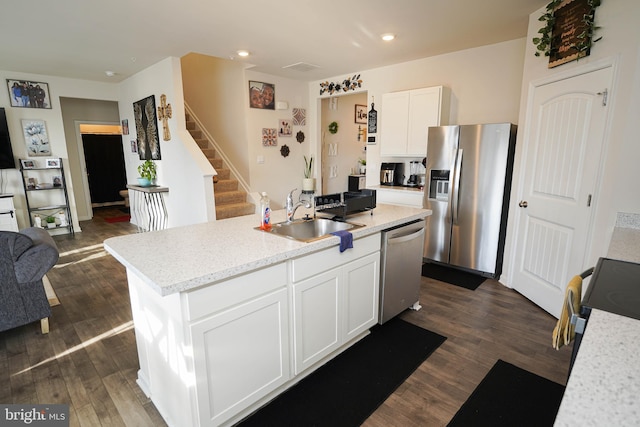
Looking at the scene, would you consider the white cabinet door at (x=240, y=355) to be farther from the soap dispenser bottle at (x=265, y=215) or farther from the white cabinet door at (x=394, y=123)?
the white cabinet door at (x=394, y=123)

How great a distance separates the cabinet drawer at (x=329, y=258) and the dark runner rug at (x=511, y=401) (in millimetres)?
1049

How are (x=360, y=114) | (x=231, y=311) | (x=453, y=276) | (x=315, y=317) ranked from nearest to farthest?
(x=231, y=311) → (x=315, y=317) → (x=453, y=276) → (x=360, y=114)

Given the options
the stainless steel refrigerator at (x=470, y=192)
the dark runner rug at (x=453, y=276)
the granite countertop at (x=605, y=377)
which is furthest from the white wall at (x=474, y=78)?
the granite countertop at (x=605, y=377)

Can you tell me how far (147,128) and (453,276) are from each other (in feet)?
16.7

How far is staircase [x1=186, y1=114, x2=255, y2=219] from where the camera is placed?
4.80 meters

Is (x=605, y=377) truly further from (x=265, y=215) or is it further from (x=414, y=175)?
(x=414, y=175)

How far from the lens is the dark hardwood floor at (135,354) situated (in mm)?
1825

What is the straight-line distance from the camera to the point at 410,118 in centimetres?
424

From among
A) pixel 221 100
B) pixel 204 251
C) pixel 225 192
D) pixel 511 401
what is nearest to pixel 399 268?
pixel 511 401

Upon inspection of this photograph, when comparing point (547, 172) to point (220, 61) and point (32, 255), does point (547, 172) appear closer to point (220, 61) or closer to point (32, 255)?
point (32, 255)

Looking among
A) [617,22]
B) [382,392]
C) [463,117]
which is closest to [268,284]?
[382,392]

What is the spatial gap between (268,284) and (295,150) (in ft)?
14.9

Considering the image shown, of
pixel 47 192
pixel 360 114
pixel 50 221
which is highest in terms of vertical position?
pixel 360 114

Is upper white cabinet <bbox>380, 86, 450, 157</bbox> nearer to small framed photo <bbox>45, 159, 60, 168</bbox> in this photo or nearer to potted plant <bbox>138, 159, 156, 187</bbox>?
potted plant <bbox>138, 159, 156, 187</bbox>
